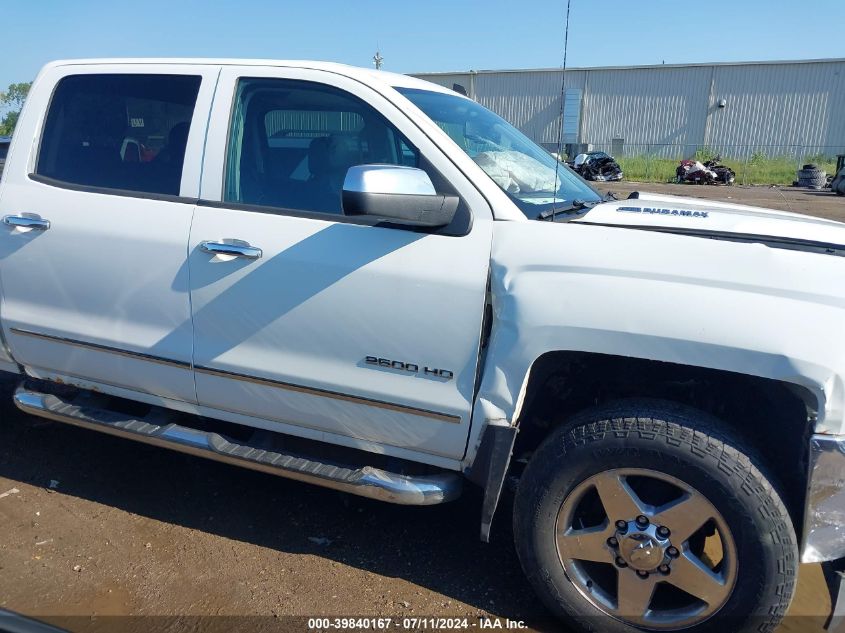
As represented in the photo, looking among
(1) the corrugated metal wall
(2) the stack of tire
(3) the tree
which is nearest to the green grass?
(1) the corrugated metal wall

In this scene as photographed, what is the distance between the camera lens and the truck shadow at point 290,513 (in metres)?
2.90

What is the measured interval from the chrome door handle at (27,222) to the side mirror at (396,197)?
1.66m

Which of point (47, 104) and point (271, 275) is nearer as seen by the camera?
point (271, 275)

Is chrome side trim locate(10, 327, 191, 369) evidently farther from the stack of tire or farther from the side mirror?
the stack of tire

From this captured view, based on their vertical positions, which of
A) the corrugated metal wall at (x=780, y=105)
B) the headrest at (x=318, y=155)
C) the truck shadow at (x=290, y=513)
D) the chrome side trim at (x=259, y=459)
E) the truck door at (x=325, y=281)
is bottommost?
the truck shadow at (x=290, y=513)

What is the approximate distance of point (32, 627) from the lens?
1583 millimetres

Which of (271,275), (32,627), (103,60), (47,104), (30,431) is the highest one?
(103,60)

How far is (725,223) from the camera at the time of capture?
254 cm

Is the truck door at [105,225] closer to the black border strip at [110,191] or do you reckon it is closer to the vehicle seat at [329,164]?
the black border strip at [110,191]

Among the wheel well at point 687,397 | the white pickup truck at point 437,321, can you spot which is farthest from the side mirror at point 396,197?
the wheel well at point 687,397

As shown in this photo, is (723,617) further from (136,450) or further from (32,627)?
(136,450)

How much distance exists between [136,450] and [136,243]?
155cm

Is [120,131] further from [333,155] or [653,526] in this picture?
[653,526]

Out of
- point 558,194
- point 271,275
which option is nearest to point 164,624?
point 271,275
